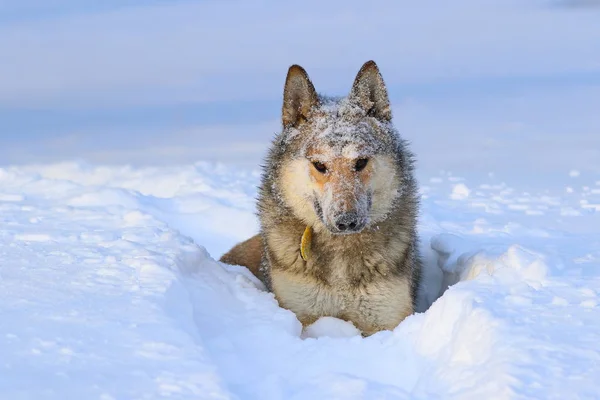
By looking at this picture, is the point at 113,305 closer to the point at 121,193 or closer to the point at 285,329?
the point at 285,329

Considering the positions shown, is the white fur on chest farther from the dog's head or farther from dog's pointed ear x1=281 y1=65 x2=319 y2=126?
dog's pointed ear x1=281 y1=65 x2=319 y2=126

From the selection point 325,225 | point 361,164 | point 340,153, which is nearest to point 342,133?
point 340,153

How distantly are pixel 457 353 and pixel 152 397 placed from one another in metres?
1.88

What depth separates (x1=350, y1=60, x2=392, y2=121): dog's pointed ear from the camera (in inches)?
247

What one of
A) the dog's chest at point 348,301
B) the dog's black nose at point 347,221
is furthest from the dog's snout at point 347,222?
the dog's chest at point 348,301

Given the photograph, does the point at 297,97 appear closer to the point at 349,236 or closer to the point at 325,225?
the point at 325,225

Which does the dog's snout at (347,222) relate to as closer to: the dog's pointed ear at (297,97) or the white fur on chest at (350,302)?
the white fur on chest at (350,302)

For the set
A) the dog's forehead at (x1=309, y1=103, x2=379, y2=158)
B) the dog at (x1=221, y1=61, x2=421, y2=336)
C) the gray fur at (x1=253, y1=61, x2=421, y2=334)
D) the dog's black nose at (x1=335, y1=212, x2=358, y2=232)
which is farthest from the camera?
the gray fur at (x1=253, y1=61, x2=421, y2=334)

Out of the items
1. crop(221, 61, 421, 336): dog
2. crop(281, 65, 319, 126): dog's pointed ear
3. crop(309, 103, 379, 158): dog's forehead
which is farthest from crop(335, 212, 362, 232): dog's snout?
crop(281, 65, 319, 126): dog's pointed ear

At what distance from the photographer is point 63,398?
3.87 meters

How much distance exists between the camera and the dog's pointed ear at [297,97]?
615 cm

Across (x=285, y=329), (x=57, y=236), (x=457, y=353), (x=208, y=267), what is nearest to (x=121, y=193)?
(x=57, y=236)

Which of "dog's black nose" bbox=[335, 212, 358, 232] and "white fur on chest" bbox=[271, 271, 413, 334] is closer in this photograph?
A: "dog's black nose" bbox=[335, 212, 358, 232]

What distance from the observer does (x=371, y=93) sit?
Result: 6.37 meters
